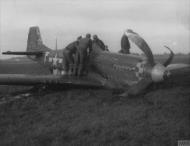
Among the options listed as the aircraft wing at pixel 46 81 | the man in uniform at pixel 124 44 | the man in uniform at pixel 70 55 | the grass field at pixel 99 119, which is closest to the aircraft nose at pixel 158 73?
the grass field at pixel 99 119

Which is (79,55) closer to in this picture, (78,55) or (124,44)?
(78,55)

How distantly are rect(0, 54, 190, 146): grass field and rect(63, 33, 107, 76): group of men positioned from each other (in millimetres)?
2042

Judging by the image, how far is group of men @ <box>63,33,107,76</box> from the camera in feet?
38.0

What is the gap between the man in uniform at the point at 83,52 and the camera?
37.8ft

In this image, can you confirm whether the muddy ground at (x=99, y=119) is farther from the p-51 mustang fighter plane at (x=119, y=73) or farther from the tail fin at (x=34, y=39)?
the tail fin at (x=34, y=39)

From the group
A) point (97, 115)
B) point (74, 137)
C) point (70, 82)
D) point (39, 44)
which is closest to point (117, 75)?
point (70, 82)

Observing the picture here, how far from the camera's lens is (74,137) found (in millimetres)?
5977

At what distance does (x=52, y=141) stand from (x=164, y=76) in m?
4.21

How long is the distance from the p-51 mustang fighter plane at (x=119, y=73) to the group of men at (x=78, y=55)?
0.74 feet

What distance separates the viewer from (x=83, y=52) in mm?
11516

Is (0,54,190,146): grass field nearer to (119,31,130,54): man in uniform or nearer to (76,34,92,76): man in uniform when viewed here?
(76,34,92,76): man in uniform

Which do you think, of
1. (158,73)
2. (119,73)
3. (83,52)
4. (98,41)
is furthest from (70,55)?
(158,73)

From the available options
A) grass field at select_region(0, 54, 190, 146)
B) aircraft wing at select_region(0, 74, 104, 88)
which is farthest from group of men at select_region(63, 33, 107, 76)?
grass field at select_region(0, 54, 190, 146)

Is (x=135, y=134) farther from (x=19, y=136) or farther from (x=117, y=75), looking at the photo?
(x=117, y=75)
